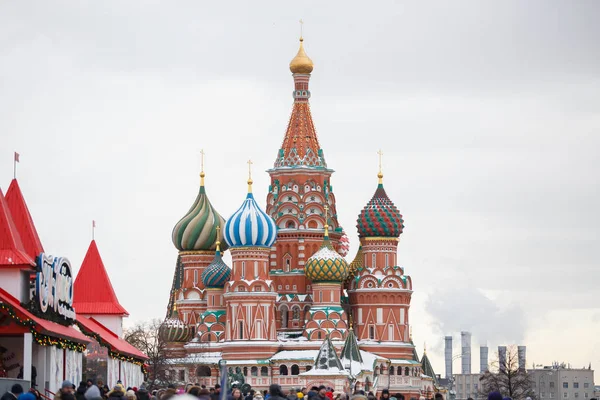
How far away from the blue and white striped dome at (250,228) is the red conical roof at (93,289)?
1295 inches

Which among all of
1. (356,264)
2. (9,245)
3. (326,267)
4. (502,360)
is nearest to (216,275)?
(326,267)

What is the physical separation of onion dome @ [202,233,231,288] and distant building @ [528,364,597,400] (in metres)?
61.6

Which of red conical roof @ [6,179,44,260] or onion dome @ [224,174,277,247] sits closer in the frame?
red conical roof @ [6,179,44,260]

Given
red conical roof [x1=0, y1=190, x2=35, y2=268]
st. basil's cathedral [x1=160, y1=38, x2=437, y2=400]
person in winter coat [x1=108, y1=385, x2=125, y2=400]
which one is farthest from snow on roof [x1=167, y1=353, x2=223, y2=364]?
person in winter coat [x1=108, y1=385, x2=125, y2=400]

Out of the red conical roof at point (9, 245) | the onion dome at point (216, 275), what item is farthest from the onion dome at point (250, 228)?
the red conical roof at point (9, 245)

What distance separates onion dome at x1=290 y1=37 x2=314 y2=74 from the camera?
3866 inches

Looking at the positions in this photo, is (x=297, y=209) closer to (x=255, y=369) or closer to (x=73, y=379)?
(x=255, y=369)

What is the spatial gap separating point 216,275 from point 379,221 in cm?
990

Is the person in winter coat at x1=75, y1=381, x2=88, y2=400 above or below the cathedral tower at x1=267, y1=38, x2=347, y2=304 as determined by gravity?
below

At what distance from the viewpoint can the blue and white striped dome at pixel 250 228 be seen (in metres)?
91.7

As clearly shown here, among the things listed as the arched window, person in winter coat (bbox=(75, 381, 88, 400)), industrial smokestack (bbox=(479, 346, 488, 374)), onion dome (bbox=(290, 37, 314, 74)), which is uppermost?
onion dome (bbox=(290, 37, 314, 74))

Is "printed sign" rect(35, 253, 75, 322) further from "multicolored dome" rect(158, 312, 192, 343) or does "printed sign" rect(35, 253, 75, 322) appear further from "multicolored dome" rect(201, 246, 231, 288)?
"multicolored dome" rect(201, 246, 231, 288)

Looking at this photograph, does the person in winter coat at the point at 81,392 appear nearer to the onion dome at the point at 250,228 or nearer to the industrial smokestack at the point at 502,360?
the onion dome at the point at 250,228

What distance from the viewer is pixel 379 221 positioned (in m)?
96.0
